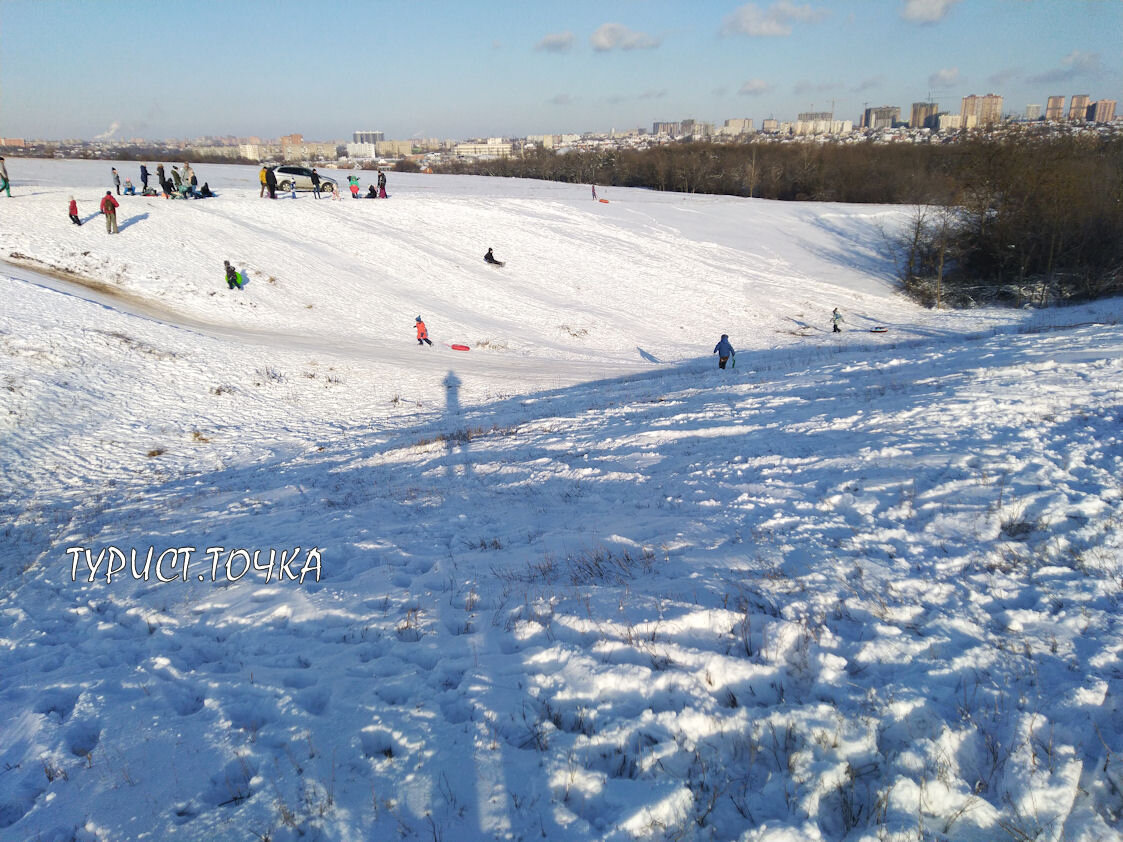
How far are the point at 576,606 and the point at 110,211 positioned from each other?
29467 millimetres

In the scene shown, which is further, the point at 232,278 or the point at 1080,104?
the point at 1080,104

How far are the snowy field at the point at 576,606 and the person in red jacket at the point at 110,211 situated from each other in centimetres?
1079

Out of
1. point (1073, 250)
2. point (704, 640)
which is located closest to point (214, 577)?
point (704, 640)

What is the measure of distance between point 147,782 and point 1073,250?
4578 cm

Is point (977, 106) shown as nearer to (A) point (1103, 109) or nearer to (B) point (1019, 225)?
(A) point (1103, 109)

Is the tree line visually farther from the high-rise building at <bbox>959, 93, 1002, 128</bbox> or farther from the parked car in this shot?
the high-rise building at <bbox>959, 93, 1002, 128</bbox>

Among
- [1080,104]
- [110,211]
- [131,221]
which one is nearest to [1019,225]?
[110,211]

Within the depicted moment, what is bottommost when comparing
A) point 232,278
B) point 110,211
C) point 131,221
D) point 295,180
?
point 232,278

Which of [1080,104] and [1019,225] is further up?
[1080,104]

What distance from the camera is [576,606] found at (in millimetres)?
5191

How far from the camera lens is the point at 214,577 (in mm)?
6699

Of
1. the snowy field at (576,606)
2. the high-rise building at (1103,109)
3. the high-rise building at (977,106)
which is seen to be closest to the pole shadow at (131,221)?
the snowy field at (576,606)

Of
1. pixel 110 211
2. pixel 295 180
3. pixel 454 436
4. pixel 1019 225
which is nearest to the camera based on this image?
pixel 454 436

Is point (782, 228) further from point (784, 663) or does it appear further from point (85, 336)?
point (784, 663)
